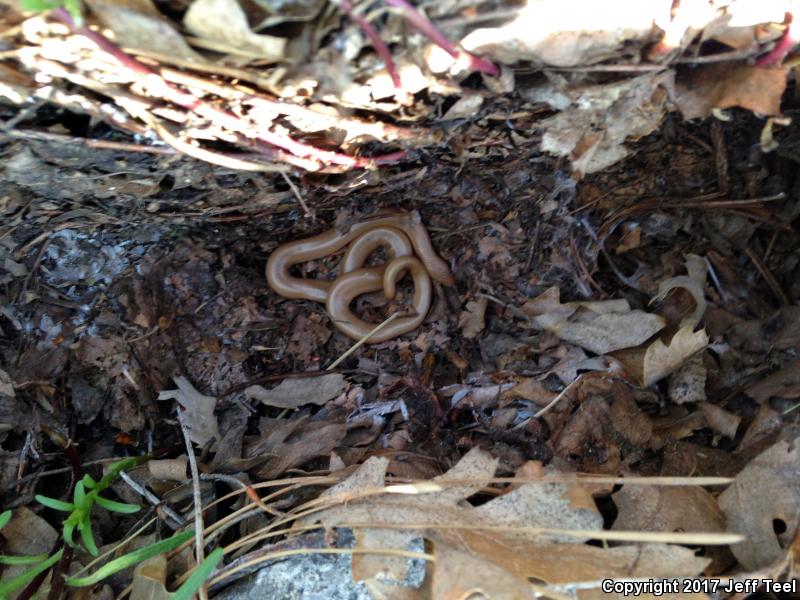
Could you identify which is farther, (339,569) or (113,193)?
(113,193)

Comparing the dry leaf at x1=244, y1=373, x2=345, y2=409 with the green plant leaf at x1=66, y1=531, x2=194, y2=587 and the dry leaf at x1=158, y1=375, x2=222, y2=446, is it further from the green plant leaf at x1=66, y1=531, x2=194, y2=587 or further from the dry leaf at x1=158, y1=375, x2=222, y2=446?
the green plant leaf at x1=66, y1=531, x2=194, y2=587

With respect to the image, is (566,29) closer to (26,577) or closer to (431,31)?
(431,31)

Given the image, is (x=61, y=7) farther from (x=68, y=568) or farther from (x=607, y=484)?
(x=607, y=484)

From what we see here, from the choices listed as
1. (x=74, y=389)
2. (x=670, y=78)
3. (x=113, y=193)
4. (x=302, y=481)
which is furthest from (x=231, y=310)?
(x=670, y=78)

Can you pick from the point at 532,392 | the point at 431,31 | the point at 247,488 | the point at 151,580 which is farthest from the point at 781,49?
the point at 151,580

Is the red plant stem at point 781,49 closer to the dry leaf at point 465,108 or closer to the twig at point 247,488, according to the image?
the dry leaf at point 465,108

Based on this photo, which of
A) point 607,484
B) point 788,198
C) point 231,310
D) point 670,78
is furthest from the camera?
point 231,310

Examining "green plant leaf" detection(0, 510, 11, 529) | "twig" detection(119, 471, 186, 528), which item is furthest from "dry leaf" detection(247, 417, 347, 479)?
"green plant leaf" detection(0, 510, 11, 529)
